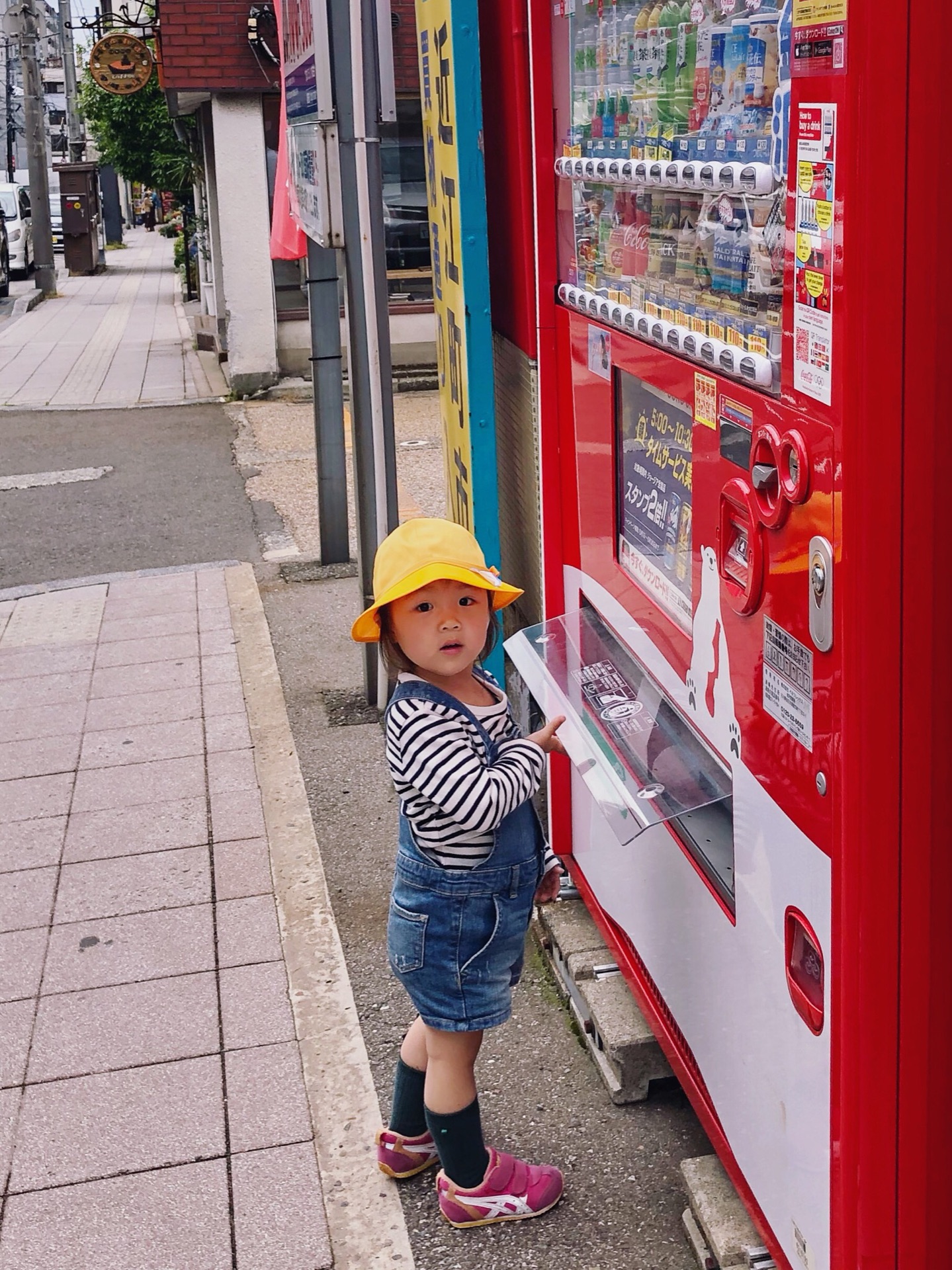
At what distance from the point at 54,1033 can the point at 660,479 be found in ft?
6.50

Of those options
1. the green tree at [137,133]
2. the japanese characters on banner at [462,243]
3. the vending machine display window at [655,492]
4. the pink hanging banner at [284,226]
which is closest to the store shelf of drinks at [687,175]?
the vending machine display window at [655,492]

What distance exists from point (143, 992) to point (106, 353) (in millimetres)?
15275

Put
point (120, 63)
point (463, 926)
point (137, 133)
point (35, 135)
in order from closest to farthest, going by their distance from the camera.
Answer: point (463, 926)
point (120, 63)
point (137, 133)
point (35, 135)

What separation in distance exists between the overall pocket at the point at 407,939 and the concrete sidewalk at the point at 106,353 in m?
11.4

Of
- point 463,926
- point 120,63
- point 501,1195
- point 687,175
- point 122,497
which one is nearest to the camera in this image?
point 687,175

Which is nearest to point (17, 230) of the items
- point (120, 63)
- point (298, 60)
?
point (120, 63)

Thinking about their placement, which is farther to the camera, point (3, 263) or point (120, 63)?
point (3, 263)

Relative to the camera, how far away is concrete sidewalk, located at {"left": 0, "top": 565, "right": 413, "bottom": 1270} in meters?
2.61

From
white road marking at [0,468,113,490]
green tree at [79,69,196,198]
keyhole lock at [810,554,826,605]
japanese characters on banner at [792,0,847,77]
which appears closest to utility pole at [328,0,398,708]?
japanese characters on banner at [792,0,847,77]

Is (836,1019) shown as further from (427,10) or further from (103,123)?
(103,123)

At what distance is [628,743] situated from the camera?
8.18 feet

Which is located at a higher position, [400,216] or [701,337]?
[400,216]

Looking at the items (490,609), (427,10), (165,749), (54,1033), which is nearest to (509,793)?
(490,609)

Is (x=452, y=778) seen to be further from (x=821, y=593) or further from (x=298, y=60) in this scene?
(x=298, y=60)
